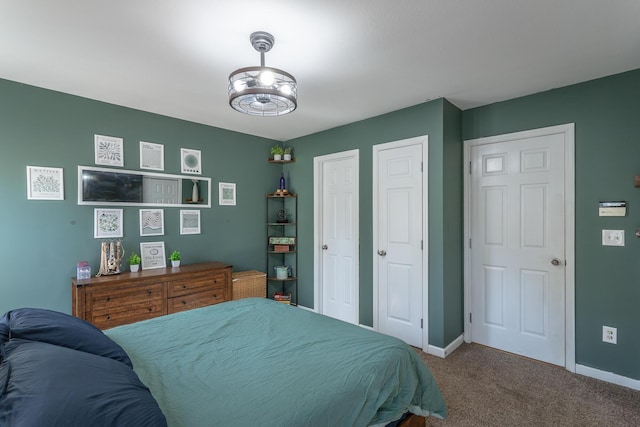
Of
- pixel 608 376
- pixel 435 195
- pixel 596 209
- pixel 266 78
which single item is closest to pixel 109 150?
pixel 266 78

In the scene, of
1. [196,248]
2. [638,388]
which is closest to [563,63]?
[638,388]

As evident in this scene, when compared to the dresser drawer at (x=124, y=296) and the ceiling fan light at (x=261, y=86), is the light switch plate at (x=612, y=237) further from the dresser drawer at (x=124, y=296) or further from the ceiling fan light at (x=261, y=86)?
the dresser drawer at (x=124, y=296)

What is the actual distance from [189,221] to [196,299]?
0.96m

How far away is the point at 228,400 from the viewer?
1215 mm

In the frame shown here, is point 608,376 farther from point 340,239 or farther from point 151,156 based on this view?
point 151,156

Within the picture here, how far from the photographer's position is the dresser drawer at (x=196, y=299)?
3.06 meters

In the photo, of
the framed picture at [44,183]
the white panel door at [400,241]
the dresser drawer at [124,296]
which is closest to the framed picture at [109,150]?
the framed picture at [44,183]

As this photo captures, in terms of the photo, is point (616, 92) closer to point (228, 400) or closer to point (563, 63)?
point (563, 63)

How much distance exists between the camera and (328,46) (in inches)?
81.5

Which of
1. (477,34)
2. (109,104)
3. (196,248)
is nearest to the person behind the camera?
(477,34)

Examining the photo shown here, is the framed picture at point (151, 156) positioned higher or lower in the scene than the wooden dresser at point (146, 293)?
higher

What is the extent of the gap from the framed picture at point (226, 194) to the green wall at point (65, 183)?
251 mm

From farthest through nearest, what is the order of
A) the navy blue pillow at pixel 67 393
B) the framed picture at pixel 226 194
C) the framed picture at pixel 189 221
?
1. the framed picture at pixel 226 194
2. the framed picture at pixel 189 221
3. the navy blue pillow at pixel 67 393

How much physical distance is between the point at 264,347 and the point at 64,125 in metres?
2.80
